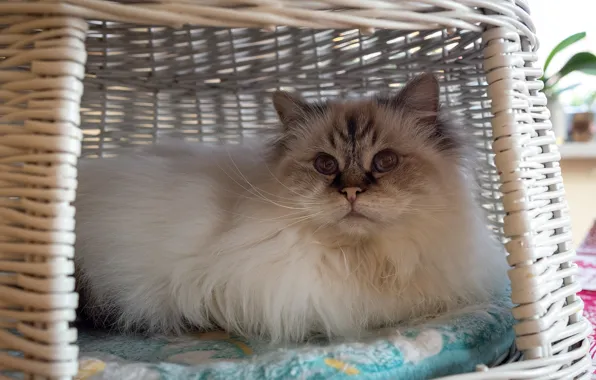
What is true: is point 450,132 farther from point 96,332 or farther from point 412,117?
point 96,332

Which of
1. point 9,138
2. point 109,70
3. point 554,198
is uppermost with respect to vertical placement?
point 109,70

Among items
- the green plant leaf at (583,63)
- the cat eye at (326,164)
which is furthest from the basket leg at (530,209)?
the green plant leaf at (583,63)

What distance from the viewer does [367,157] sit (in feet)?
3.61

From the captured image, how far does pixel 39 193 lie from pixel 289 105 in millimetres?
706

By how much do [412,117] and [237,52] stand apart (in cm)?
64

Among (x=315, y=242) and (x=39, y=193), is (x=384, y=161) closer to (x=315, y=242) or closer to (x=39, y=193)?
(x=315, y=242)

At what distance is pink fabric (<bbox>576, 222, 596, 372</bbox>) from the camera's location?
1.53m

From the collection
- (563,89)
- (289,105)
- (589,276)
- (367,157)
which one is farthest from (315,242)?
(563,89)

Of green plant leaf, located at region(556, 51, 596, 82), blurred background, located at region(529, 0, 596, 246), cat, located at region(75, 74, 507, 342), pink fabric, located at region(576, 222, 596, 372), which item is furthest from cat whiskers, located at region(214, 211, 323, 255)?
blurred background, located at region(529, 0, 596, 246)

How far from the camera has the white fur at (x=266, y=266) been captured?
1.07 meters

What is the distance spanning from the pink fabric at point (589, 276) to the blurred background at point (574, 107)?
729mm

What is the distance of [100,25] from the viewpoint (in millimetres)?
1280

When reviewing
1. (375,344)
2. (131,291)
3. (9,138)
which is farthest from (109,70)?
(375,344)

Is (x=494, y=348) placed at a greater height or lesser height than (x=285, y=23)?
lesser
